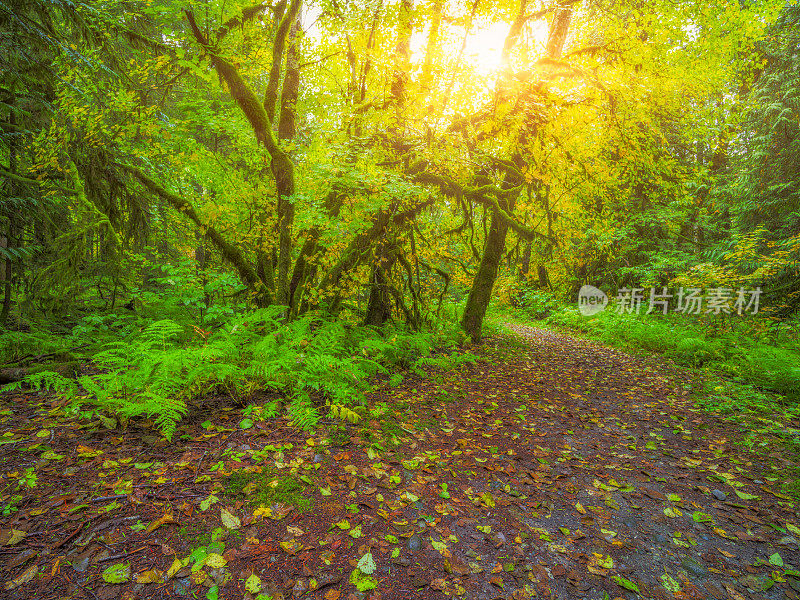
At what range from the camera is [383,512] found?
310 cm

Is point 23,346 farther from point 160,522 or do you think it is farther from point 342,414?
point 342,414

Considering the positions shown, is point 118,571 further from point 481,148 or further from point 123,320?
point 481,148

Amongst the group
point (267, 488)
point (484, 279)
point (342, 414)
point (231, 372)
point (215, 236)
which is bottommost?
point (267, 488)

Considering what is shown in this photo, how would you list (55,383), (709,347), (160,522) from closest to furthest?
(160,522) → (55,383) → (709,347)

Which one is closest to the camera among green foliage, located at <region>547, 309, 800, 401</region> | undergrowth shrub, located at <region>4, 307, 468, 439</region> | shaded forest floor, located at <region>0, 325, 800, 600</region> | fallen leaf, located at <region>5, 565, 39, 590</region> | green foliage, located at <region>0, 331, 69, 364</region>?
fallen leaf, located at <region>5, 565, 39, 590</region>

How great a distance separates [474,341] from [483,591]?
755 cm

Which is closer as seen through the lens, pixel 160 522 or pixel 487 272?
pixel 160 522

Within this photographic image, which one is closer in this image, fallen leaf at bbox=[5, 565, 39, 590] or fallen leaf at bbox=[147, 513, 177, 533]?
fallen leaf at bbox=[5, 565, 39, 590]

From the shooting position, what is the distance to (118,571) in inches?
84.2

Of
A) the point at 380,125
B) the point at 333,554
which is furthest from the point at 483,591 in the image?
the point at 380,125

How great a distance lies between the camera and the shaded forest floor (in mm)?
2301

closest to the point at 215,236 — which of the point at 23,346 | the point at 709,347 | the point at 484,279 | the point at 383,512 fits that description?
the point at 23,346

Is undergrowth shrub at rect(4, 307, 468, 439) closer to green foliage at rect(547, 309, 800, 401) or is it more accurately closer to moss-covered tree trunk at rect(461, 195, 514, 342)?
moss-covered tree trunk at rect(461, 195, 514, 342)

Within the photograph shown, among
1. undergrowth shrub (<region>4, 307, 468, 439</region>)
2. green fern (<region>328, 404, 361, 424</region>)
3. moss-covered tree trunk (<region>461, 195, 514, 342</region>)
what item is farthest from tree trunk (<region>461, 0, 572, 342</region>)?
green fern (<region>328, 404, 361, 424</region>)
